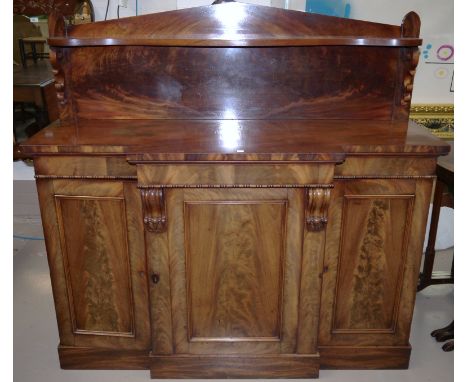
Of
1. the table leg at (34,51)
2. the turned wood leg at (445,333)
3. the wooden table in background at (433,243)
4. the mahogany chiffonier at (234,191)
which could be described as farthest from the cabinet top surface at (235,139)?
the table leg at (34,51)

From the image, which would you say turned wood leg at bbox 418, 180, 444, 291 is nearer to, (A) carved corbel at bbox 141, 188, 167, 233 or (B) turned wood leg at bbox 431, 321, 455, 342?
(B) turned wood leg at bbox 431, 321, 455, 342

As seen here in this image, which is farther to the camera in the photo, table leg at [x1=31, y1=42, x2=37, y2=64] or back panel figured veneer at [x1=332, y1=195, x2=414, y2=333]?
table leg at [x1=31, y1=42, x2=37, y2=64]

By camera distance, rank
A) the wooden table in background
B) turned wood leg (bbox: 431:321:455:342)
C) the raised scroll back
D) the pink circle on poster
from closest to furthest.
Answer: the raised scroll back → turned wood leg (bbox: 431:321:455:342) → the wooden table in background → the pink circle on poster

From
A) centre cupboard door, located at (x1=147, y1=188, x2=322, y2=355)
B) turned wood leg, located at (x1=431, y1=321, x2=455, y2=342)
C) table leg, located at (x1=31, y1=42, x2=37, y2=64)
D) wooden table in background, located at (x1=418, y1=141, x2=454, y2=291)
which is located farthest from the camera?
table leg, located at (x1=31, y1=42, x2=37, y2=64)

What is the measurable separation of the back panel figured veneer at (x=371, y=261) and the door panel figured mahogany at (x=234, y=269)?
206 millimetres

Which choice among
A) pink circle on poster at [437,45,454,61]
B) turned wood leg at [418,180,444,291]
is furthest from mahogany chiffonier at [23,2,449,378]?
pink circle on poster at [437,45,454,61]

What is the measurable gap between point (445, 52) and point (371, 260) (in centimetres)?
207

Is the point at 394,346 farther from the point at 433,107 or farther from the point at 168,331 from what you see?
the point at 433,107

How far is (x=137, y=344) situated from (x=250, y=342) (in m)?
0.47

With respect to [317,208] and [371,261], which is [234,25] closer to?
[317,208]

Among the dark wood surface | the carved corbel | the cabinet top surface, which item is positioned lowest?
the carved corbel

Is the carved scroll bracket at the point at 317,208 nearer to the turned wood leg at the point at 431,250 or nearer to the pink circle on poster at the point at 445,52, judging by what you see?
the turned wood leg at the point at 431,250

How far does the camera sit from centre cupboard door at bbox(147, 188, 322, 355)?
1.64 metres

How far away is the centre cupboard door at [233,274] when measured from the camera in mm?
1638
